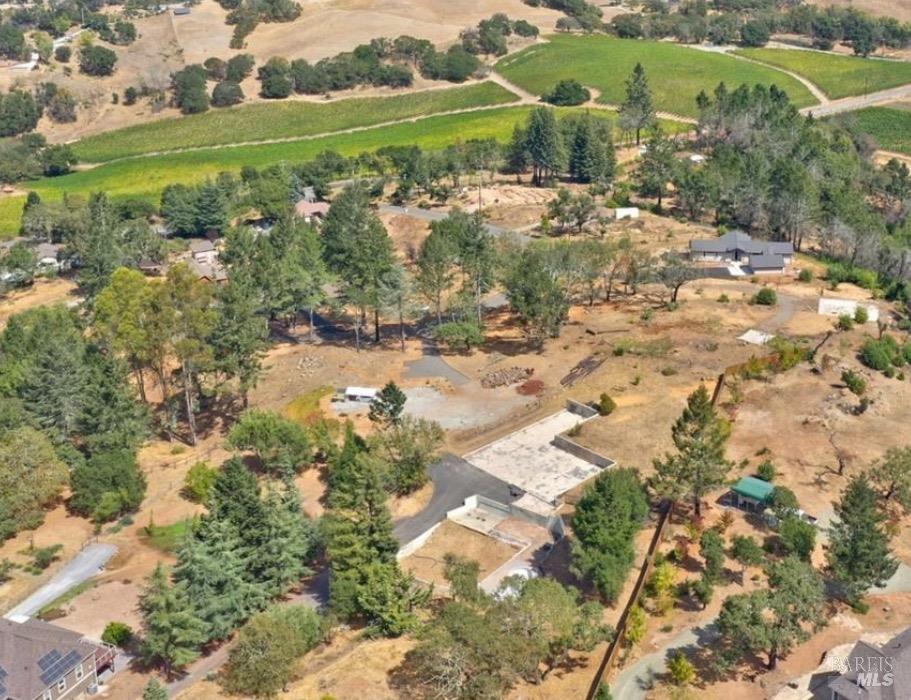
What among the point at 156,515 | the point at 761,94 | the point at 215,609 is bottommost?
the point at 156,515

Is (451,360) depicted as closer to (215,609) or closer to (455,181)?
(215,609)

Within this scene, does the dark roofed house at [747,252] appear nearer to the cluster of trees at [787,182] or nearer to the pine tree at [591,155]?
the cluster of trees at [787,182]

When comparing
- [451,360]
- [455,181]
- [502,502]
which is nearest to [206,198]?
[455,181]

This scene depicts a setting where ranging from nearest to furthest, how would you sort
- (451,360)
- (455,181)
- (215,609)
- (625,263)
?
1. (215,609)
2. (451,360)
3. (625,263)
4. (455,181)

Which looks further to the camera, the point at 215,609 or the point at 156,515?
the point at 156,515

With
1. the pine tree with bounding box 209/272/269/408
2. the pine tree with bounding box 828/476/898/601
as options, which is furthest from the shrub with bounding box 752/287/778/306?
the pine tree with bounding box 209/272/269/408

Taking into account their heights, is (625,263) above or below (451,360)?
above

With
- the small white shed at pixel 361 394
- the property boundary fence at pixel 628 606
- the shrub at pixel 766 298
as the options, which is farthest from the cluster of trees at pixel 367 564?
the shrub at pixel 766 298
